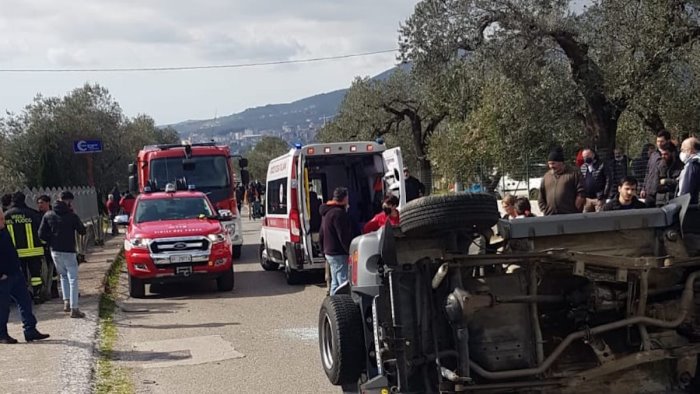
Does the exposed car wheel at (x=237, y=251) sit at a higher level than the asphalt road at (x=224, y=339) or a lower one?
higher

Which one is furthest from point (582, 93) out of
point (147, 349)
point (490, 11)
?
point (147, 349)

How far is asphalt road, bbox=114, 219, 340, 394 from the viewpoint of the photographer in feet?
26.3

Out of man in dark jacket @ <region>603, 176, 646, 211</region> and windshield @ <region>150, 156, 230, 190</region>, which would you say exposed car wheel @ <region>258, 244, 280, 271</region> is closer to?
windshield @ <region>150, 156, 230, 190</region>

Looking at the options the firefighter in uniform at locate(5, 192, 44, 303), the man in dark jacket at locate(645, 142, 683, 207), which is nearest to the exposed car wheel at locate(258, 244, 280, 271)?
the firefighter in uniform at locate(5, 192, 44, 303)

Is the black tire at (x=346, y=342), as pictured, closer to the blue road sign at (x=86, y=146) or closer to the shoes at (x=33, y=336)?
the shoes at (x=33, y=336)

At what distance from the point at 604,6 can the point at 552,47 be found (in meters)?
2.20

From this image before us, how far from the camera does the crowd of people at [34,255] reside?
9875 millimetres

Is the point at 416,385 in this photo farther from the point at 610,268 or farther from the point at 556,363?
the point at 610,268

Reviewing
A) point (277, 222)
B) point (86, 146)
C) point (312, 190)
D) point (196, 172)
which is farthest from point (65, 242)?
Answer: point (86, 146)

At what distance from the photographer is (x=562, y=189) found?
9805 millimetres

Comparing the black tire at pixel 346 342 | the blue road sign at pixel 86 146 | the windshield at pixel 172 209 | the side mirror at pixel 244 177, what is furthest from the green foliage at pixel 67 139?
the black tire at pixel 346 342

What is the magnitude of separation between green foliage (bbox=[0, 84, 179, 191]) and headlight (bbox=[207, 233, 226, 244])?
3075cm

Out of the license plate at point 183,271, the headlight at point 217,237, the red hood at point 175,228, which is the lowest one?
the license plate at point 183,271

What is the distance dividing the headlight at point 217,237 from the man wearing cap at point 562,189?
6185 mm
